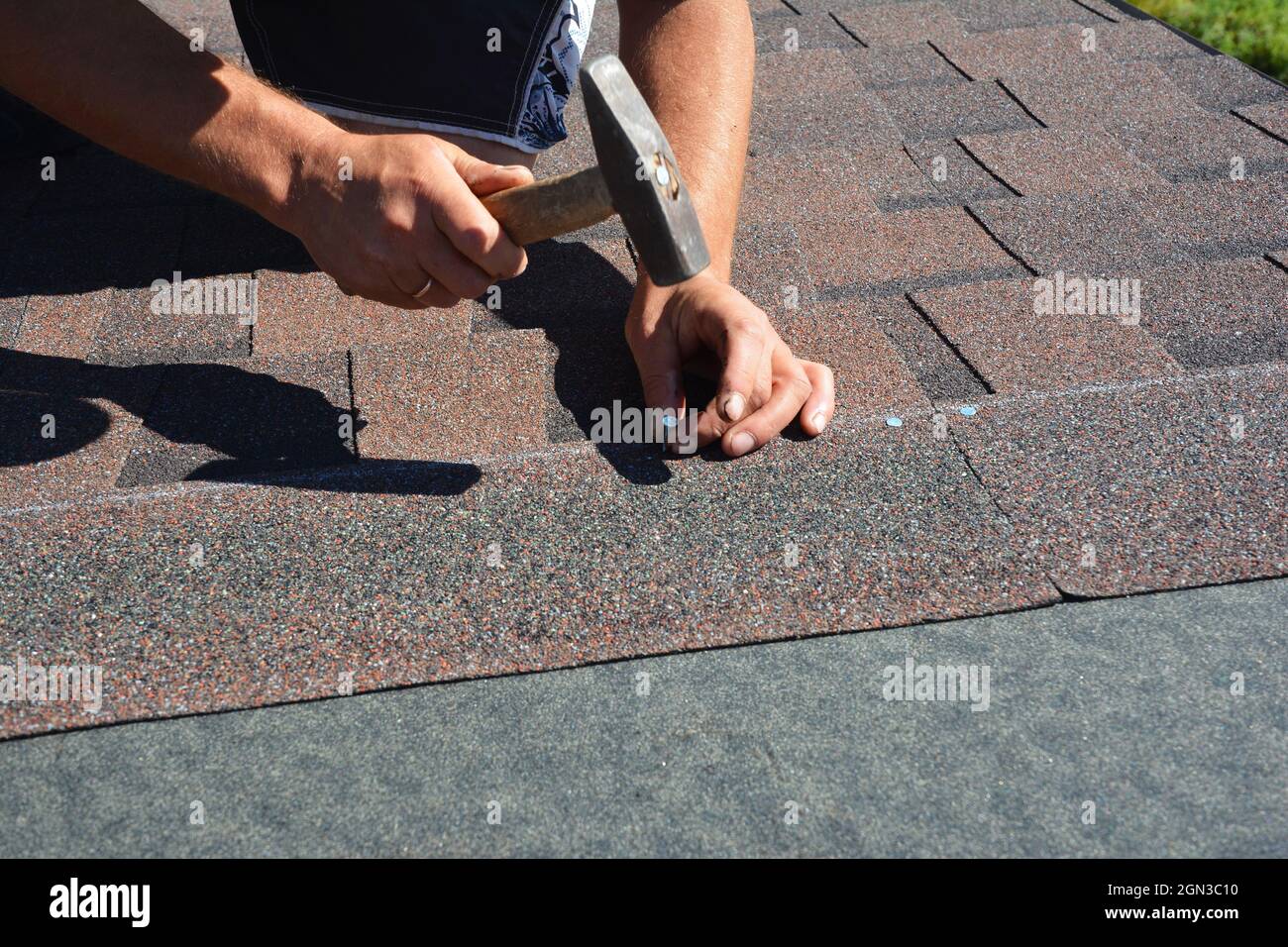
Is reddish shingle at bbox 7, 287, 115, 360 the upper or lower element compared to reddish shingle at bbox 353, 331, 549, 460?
lower

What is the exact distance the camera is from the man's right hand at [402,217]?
1489mm

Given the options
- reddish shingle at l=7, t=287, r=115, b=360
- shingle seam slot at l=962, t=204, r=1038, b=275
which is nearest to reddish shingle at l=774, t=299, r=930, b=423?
shingle seam slot at l=962, t=204, r=1038, b=275

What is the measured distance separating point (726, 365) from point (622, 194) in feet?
1.60

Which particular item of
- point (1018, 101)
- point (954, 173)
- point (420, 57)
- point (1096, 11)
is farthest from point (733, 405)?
point (1096, 11)

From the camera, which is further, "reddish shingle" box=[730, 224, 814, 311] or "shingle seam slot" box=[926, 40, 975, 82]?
"shingle seam slot" box=[926, 40, 975, 82]

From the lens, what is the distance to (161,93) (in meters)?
1.66

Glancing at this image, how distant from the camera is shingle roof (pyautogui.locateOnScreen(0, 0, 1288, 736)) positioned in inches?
61.9

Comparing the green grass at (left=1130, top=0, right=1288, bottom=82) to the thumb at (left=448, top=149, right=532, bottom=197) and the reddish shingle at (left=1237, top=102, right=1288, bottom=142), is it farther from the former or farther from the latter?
the thumb at (left=448, top=149, right=532, bottom=197)

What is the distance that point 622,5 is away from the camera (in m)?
2.35

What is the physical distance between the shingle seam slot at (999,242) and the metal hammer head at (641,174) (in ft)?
3.67

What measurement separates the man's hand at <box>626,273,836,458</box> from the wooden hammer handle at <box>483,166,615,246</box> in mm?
425

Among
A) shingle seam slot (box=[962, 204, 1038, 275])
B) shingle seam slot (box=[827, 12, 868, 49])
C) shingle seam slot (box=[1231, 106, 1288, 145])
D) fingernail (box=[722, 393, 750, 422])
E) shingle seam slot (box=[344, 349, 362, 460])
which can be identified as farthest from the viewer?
shingle seam slot (box=[827, 12, 868, 49])
